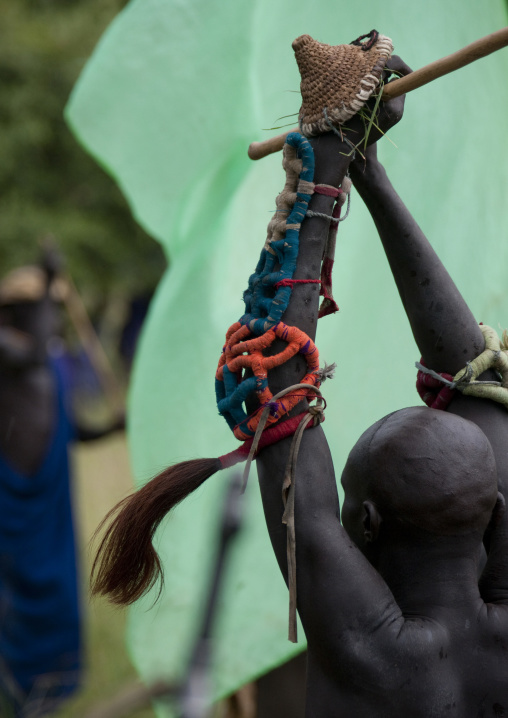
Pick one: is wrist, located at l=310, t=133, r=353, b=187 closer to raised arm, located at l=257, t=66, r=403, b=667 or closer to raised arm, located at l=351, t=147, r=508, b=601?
raised arm, located at l=257, t=66, r=403, b=667

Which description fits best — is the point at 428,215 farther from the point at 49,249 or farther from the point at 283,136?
the point at 49,249

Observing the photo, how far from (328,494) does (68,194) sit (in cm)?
1260

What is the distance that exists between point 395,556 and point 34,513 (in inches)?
138

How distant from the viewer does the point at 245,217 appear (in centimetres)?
240

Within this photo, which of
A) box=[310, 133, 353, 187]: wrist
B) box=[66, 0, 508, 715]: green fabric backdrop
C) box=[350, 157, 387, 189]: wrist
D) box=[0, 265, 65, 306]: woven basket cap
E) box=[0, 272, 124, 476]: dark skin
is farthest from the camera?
box=[0, 265, 65, 306]: woven basket cap

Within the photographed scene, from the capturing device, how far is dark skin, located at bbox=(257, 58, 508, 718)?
1267mm

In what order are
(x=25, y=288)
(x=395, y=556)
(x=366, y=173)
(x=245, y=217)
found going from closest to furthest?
1. (x=395, y=556)
2. (x=366, y=173)
3. (x=245, y=217)
4. (x=25, y=288)

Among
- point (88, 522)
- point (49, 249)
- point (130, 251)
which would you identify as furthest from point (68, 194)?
point (49, 249)

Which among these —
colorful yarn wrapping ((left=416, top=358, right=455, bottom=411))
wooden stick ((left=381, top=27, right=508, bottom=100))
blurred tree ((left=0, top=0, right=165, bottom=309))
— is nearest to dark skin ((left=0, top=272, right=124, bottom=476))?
colorful yarn wrapping ((left=416, top=358, right=455, bottom=411))

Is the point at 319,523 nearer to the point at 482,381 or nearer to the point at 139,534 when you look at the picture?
the point at 139,534

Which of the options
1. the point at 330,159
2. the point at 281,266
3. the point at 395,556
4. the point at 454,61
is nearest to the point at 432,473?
the point at 395,556

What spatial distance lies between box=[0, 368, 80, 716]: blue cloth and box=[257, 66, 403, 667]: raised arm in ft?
11.2

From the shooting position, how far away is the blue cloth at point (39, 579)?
452 cm

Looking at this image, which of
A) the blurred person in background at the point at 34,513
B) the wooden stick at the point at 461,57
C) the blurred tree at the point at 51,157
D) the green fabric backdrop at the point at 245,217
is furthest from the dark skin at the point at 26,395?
the blurred tree at the point at 51,157
